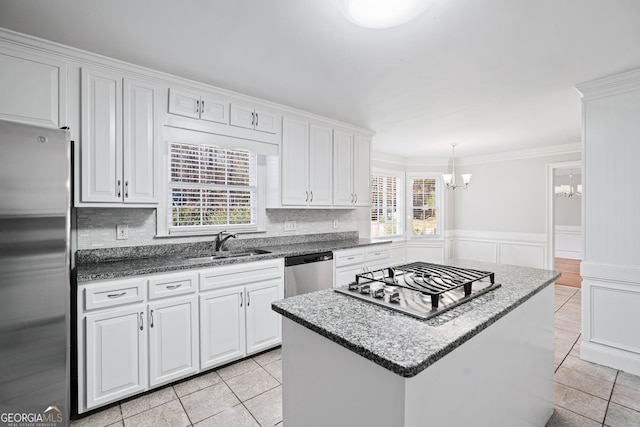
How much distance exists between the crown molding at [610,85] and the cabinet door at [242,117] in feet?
9.86

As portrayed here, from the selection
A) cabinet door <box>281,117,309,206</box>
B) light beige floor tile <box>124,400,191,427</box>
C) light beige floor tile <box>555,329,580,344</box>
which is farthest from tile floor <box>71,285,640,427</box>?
cabinet door <box>281,117,309,206</box>

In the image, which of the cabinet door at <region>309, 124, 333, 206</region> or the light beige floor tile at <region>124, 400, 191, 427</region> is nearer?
the light beige floor tile at <region>124, 400, 191, 427</region>

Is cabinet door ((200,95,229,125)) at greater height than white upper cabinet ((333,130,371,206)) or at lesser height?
greater

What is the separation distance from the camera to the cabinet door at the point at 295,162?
10.9 ft

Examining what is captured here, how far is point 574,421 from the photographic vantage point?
6.43 feet

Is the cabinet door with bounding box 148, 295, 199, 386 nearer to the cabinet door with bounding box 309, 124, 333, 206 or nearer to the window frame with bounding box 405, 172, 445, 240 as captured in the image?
the cabinet door with bounding box 309, 124, 333, 206

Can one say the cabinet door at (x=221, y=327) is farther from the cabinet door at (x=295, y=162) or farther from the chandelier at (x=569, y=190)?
the chandelier at (x=569, y=190)

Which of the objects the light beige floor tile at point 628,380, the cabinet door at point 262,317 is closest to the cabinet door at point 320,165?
the cabinet door at point 262,317

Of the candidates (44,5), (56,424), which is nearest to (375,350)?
(56,424)

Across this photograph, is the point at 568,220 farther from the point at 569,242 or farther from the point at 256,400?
the point at 256,400

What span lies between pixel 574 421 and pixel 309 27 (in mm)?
3026

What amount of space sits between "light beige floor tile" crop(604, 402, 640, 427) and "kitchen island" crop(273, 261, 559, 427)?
832 millimetres

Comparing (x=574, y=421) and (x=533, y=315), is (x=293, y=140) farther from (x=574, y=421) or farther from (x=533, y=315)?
(x=574, y=421)

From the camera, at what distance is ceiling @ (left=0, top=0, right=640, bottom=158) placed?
170 centimetres
